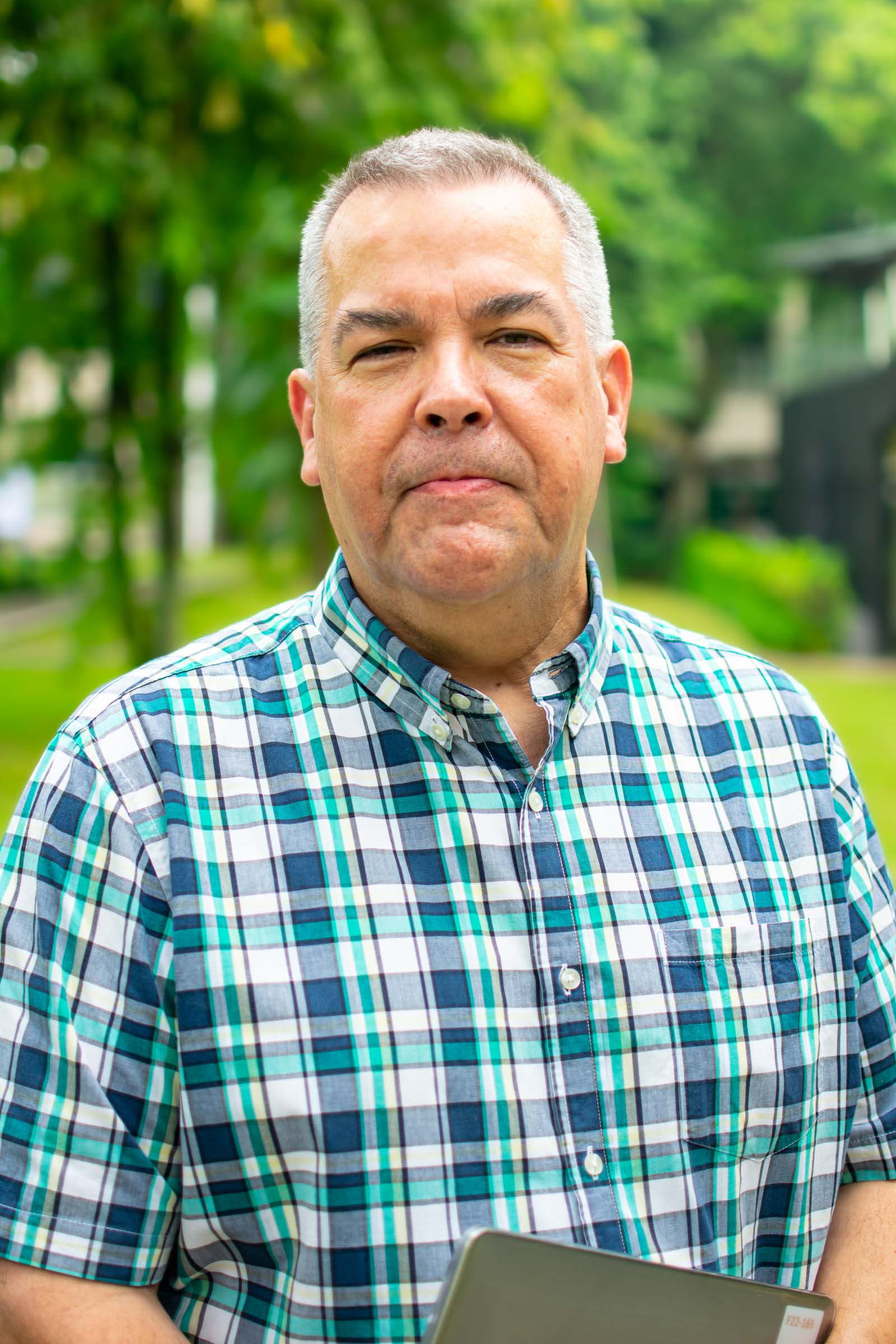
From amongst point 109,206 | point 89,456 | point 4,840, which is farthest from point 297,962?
point 89,456

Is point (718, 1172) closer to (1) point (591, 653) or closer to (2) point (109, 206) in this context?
(1) point (591, 653)

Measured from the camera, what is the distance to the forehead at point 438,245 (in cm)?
156

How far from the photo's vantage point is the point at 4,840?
1.45 m

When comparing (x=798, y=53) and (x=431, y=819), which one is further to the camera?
(x=798, y=53)

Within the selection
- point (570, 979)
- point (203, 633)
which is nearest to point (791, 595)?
point (203, 633)

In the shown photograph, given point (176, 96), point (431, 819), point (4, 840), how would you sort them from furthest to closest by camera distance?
point (176, 96), point (431, 819), point (4, 840)

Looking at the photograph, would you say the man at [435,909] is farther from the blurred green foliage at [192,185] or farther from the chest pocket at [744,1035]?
the blurred green foliage at [192,185]

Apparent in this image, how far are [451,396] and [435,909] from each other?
0.59m

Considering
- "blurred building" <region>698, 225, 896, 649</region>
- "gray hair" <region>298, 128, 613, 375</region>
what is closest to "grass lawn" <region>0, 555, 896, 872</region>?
"blurred building" <region>698, 225, 896, 649</region>

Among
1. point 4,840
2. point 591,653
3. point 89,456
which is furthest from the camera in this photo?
point 89,456

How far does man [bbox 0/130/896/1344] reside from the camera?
4.59ft

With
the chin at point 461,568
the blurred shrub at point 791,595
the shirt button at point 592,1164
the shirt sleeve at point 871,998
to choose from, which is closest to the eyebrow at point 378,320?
the chin at point 461,568

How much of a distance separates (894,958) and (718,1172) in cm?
39

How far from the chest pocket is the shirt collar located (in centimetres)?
33
